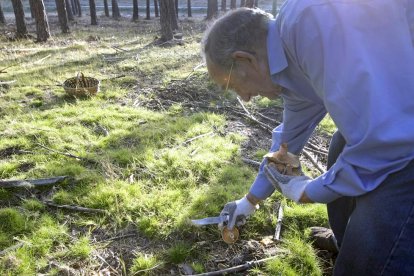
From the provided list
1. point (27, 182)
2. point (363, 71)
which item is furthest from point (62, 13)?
point (363, 71)

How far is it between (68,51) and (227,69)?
9668 mm

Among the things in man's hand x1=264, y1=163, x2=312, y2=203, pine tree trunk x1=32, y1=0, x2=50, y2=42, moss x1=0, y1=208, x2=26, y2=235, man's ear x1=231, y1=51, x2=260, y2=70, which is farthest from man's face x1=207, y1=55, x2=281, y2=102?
pine tree trunk x1=32, y1=0, x2=50, y2=42

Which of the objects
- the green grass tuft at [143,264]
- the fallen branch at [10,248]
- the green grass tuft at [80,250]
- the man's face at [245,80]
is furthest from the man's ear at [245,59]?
the fallen branch at [10,248]

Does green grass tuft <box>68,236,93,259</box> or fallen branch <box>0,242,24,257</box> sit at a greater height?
fallen branch <box>0,242,24,257</box>

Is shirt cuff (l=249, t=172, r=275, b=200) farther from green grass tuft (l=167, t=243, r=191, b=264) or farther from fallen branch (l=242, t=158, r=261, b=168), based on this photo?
fallen branch (l=242, t=158, r=261, b=168)

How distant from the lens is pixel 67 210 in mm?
2932

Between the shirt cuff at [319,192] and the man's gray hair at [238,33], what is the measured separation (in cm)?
67

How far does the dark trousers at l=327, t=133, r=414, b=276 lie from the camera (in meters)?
1.47

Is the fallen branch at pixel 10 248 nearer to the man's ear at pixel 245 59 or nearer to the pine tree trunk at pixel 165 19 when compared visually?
the man's ear at pixel 245 59

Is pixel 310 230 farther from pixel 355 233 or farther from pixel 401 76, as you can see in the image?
pixel 401 76

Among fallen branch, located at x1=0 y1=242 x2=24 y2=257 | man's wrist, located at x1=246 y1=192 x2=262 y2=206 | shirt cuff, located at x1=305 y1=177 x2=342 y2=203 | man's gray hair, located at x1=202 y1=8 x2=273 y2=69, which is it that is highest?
man's gray hair, located at x1=202 y1=8 x2=273 y2=69

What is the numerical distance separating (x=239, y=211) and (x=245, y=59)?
1.21m

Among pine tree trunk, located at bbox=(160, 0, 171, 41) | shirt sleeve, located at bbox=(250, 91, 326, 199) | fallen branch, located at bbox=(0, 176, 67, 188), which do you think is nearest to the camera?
shirt sleeve, located at bbox=(250, 91, 326, 199)

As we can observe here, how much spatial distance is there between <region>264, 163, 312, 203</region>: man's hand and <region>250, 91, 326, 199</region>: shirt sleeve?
0.21 metres
